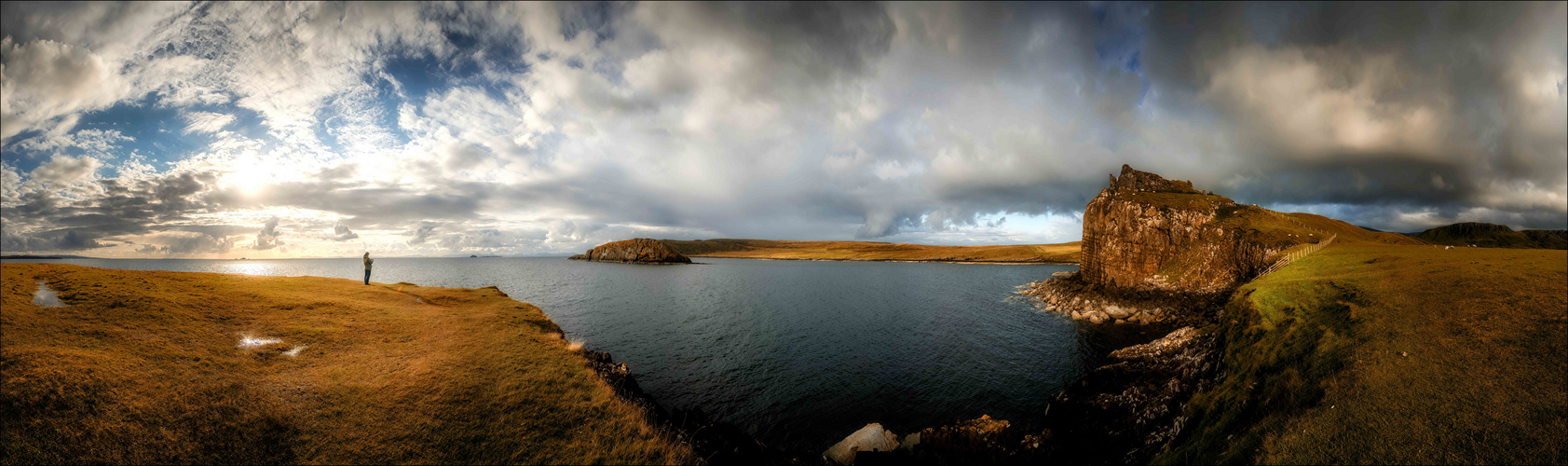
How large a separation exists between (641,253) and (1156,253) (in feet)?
490

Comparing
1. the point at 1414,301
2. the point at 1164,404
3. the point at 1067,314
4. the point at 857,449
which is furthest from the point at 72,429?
the point at 1067,314

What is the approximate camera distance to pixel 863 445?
15.0 metres

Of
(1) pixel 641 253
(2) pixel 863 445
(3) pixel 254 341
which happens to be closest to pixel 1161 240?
(2) pixel 863 445

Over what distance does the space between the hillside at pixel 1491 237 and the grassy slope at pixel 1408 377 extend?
76618 mm

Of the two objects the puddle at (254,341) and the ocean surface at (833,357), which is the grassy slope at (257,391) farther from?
the ocean surface at (833,357)

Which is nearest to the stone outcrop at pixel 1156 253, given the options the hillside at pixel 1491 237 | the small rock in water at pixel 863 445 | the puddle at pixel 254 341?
the small rock in water at pixel 863 445

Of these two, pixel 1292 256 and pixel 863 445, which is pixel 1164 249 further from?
pixel 863 445

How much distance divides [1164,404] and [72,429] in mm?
27075

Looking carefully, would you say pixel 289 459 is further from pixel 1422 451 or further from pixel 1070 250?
pixel 1070 250

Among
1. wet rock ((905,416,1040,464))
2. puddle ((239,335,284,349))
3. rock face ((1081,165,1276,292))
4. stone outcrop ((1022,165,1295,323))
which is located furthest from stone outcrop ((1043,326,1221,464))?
rock face ((1081,165,1276,292))

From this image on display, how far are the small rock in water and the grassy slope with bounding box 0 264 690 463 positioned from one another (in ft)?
19.2

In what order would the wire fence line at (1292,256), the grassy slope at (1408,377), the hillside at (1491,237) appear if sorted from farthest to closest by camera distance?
the hillside at (1491,237), the wire fence line at (1292,256), the grassy slope at (1408,377)

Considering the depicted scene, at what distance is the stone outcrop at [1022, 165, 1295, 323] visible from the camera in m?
39.3

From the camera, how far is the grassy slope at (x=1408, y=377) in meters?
8.07
